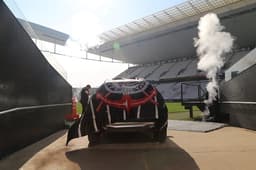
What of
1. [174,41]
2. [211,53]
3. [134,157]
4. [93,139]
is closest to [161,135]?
[93,139]

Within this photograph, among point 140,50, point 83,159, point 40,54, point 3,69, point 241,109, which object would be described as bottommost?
point 83,159

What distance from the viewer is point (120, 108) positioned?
6957 mm

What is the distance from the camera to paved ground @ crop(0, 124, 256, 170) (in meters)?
5.32

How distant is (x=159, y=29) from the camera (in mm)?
57719

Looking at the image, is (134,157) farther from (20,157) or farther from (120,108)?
(20,157)

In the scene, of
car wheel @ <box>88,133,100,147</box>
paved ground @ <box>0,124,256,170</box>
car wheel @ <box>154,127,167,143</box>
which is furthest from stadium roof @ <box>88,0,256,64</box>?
car wheel @ <box>88,133,100,147</box>

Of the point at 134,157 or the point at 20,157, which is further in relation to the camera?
the point at 20,157

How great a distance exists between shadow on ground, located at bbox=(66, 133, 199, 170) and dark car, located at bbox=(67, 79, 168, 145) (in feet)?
1.69

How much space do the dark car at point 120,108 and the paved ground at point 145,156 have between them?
55cm

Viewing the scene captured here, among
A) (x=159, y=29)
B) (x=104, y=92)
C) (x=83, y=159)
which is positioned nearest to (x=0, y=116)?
(x=83, y=159)

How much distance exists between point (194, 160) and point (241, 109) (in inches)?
213

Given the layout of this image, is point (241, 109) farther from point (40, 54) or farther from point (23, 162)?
point (23, 162)

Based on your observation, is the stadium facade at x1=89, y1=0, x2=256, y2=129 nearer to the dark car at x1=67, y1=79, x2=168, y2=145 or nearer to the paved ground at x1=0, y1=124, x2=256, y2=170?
the paved ground at x1=0, y1=124, x2=256, y2=170

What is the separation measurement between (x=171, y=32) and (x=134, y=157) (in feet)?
171
